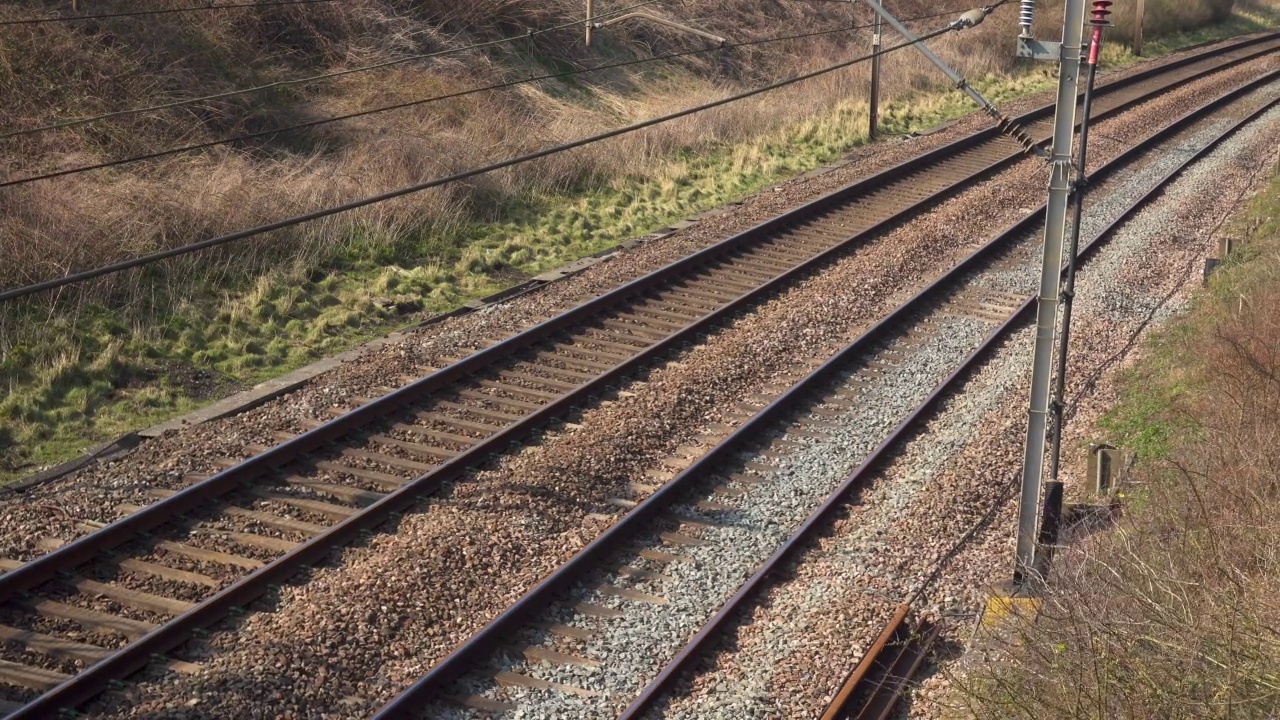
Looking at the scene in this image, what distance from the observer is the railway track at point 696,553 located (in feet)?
23.4

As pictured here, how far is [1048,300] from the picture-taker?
8.18m

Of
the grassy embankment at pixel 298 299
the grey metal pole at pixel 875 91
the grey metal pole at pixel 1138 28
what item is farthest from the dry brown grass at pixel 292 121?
the grey metal pole at pixel 1138 28

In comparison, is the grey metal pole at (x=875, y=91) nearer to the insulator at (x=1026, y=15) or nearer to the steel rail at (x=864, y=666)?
the insulator at (x=1026, y=15)

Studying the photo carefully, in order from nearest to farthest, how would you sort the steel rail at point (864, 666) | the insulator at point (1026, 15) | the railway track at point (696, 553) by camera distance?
the steel rail at point (864, 666) → the railway track at point (696, 553) → the insulator at point (1026, 15)

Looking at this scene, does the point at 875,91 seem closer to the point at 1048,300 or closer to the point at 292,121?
the point at 292,121

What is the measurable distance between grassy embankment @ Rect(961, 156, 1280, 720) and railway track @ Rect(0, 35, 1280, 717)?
3.73 metres

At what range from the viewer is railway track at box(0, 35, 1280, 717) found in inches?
285

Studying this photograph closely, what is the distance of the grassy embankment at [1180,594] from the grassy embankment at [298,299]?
24.8 ft

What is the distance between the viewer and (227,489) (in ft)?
29.7

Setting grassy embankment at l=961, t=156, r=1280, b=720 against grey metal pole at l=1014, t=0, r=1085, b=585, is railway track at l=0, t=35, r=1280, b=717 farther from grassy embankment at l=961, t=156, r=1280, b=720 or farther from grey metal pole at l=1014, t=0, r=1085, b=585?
grassy embankment at l=961, t=156, r=1280, b=720

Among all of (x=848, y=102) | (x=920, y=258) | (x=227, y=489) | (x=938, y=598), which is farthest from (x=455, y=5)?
(x=938, y=598)

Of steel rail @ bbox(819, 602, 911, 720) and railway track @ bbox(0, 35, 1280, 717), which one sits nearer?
steel rail @ bbox(819, 602, 911, 720)

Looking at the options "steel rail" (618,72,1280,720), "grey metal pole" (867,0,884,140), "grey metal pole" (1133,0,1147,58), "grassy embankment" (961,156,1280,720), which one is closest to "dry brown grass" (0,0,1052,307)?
"grey metal pole" (867,0,884,140)

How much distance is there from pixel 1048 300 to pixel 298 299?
847 centimetres
